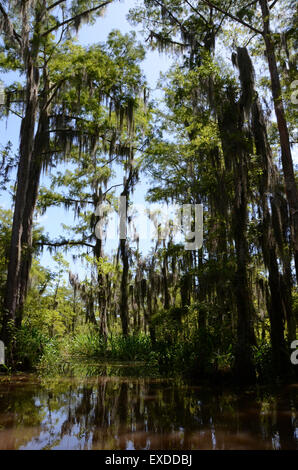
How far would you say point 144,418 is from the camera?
12.9 feet

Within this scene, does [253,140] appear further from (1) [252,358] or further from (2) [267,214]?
(1) [252,358]

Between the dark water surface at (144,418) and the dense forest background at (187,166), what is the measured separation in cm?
210

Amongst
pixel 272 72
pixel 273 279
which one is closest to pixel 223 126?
pixel 272 72

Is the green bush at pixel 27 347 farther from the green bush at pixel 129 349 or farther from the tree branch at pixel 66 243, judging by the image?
the tree branch at pixel 66 243

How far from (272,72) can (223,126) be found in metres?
1.77

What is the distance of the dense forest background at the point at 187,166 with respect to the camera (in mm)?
7984

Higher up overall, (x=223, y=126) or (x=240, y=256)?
(x=223, y=126)

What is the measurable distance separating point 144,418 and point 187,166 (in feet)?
30.8

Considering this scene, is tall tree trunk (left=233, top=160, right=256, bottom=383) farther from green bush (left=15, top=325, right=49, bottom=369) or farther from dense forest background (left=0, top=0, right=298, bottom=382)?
green bush (left=15, top=325, right=49, bottom=369)

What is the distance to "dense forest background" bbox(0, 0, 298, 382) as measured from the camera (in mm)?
7984

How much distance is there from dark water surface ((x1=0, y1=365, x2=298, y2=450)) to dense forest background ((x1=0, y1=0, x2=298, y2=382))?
2096 mm

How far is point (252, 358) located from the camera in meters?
7.34

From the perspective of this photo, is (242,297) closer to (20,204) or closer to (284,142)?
(284,142)
